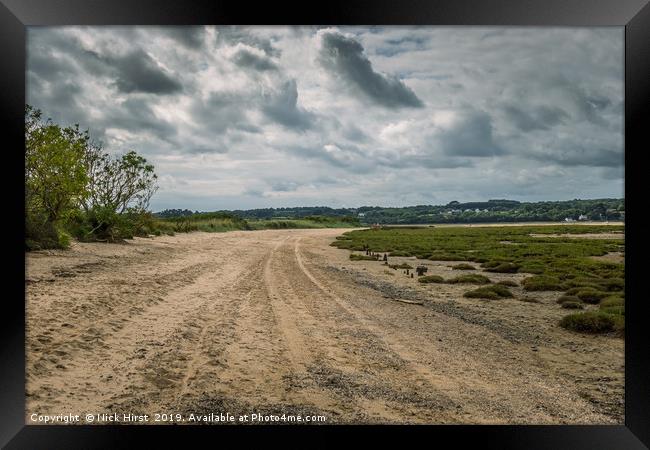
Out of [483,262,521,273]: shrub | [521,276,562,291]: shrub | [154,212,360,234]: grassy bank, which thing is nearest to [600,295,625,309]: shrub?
[521,276,562,291]: shrub

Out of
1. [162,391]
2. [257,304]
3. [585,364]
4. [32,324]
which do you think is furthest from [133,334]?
[585,364]

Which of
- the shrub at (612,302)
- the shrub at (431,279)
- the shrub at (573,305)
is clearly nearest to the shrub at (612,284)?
the shrub at (612,302)

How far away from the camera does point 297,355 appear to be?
5.29m

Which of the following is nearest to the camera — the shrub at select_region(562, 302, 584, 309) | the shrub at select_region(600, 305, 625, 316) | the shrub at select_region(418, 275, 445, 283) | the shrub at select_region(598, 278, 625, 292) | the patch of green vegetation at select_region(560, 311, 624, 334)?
the patch of green vegetation at select_region(560, 311, 624, 334)

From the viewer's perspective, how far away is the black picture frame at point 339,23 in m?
3.64

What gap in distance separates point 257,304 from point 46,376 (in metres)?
4.13

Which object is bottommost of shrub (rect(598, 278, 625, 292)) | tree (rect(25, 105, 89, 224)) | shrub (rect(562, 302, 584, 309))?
shrub (rect(562, 302, 584, 309))

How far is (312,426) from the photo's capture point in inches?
145

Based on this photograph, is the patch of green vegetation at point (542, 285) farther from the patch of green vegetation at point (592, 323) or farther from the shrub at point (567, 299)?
the patch of green vegetation at point (592, 323)

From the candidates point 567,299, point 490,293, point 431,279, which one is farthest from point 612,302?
point 431,279

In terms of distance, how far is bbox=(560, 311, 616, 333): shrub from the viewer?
274 inches

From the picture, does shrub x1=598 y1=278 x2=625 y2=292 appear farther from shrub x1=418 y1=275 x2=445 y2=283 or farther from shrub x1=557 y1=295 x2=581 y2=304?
shrub x1=418 y1=275 x2=445 y2=283

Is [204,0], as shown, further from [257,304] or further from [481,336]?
[481,336]

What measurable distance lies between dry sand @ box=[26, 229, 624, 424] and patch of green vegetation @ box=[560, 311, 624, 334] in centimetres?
22
